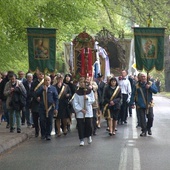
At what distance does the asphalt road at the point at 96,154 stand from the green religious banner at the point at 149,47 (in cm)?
207

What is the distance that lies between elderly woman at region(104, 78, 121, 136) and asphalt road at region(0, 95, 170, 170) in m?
0.41

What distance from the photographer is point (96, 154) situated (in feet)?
45.6

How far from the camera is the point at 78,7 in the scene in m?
25.0

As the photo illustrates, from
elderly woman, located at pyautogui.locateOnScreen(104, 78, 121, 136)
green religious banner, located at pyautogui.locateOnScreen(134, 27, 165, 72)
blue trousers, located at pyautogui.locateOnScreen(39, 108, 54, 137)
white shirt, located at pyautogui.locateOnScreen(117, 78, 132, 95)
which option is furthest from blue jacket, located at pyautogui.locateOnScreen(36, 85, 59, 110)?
white shirt, located at pyautogui.locateOnScreen(117, 78, 132, 95)

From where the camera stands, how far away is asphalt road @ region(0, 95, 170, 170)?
12.2 m

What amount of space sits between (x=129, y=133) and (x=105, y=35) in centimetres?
765

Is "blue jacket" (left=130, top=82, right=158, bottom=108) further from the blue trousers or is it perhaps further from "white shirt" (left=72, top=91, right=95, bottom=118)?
the blue trousers

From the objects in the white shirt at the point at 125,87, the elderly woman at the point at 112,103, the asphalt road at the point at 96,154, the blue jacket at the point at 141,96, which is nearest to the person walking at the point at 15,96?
the asphalt road at the point at 96,154

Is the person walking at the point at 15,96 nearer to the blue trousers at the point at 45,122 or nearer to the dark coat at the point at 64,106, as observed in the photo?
the dark coat at the point at 64,106

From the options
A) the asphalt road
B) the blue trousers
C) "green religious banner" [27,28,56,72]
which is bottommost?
the asphalt road

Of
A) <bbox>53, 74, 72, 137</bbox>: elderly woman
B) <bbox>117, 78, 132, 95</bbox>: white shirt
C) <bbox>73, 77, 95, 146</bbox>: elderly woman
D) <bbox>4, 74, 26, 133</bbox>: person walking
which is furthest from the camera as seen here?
<bbox>117, 78, 132, 95</bbox>: white shirt

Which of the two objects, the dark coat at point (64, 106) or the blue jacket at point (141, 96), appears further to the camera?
the dark coat at point (64, 106)

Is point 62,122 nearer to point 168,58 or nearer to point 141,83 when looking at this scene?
point 141,83

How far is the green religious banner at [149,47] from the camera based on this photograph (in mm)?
18141
